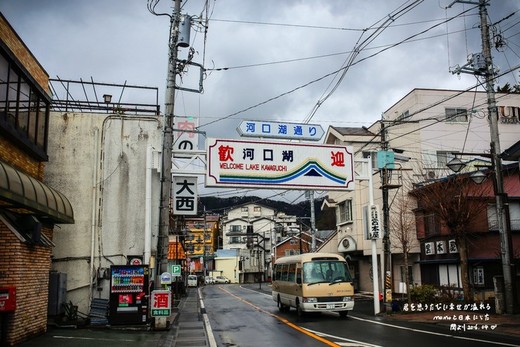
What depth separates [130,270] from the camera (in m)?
16.1

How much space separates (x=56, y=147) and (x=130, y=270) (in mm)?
6566

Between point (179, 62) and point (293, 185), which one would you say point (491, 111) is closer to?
point (293, 185)

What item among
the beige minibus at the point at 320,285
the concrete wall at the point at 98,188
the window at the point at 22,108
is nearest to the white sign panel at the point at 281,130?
the concrete wall at the point at 98,188

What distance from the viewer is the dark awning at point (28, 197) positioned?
10.3m

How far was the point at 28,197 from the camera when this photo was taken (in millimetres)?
11539

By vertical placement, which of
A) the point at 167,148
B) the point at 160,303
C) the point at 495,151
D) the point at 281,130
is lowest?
the point at 160,303

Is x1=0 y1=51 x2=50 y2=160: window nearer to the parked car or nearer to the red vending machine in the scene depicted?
the red vending machine

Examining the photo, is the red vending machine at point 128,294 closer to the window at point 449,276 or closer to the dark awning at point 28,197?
the dark awning at point 28,197

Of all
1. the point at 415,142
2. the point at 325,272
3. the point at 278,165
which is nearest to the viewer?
the point at 278,165

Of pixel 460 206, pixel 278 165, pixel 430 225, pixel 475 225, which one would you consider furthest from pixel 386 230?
pixel 430 225

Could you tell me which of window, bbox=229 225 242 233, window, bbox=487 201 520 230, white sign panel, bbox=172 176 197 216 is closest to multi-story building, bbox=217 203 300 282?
window, bbox=229 225 242 233

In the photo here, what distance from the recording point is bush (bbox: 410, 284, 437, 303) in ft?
75.6

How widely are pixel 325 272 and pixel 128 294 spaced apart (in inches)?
328

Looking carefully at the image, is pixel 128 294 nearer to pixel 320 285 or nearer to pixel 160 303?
pixel 160 303
